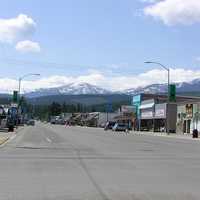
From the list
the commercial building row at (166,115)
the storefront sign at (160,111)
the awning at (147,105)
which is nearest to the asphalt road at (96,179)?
the commercial building row at (166,115)

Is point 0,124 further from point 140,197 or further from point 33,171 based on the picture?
point 140,197

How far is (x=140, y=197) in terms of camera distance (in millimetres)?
13750

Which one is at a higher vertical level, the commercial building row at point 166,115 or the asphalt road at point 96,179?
the commercial building row at point 166,115

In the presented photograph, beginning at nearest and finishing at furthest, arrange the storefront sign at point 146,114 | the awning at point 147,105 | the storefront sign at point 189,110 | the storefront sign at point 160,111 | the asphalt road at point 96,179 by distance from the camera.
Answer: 1. the asphalt road at point 96,179
2. the storefront sign at point 189,110
3. the storefront sign at point 160,111
4. the awning at point 147,105
5. the storefront sign at point 146,114

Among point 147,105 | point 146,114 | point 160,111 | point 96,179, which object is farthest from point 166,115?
point 96,179

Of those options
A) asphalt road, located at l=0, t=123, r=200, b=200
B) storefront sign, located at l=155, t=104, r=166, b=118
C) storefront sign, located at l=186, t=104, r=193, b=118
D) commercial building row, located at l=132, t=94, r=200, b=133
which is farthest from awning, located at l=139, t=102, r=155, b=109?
asphalt road, located at l=0, t=123, r=200, b=200

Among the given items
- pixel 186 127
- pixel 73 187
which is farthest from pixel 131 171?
pixel 186 127

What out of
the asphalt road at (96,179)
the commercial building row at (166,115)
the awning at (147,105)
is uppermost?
the awning at (147,105)

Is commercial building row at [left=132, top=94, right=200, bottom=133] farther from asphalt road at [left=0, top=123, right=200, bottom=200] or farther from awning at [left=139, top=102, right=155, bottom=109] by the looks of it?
asphalt road at [left=0, top=123, right=200, bottom=200]

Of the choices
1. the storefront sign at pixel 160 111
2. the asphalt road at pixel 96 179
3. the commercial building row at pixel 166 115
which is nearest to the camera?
the asphalt road at pixel 96 179

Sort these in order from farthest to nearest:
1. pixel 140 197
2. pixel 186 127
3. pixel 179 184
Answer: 1. pixel 186 127
2. pixel 179 184
3. pixel 140 197

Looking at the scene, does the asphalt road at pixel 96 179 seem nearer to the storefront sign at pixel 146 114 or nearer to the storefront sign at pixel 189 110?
the storefront sign at pixel 189 110

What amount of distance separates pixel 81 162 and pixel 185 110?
278 feet

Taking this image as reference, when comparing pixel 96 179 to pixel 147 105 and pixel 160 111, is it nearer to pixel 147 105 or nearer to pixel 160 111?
pixel 160 111
